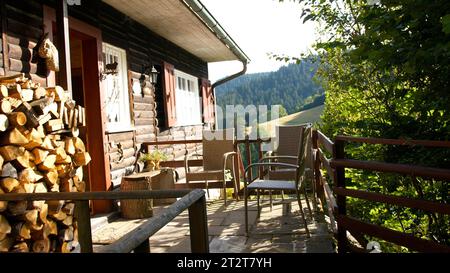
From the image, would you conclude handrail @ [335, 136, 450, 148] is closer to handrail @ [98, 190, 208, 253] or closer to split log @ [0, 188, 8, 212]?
handrail @ [98, 190, 208, 253]

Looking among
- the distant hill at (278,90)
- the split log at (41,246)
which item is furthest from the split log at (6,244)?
the distant hill at (278,90)

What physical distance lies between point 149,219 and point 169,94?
639cm

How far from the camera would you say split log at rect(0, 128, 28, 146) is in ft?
8.68

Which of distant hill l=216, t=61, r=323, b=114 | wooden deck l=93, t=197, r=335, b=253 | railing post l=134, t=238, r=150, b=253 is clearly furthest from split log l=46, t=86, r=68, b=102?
distant hill l=216, t=61, r=323, b=114

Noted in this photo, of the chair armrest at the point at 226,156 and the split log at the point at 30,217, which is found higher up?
the chair armrest at the point at 226,156

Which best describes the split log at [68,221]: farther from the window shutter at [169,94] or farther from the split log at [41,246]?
the window shutter at [169,94]

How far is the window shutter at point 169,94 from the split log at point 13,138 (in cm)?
442

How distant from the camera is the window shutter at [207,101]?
1012 cm

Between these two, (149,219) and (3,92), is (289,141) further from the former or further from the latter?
(149,219)

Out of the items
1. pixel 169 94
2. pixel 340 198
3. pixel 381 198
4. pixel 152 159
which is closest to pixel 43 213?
pixel 340 198

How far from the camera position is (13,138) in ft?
8.73

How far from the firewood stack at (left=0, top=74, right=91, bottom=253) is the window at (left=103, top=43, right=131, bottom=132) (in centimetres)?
171

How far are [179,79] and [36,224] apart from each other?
19.6 feet

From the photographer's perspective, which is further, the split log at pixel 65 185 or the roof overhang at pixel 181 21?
the roof overhang at pixel 181 21
